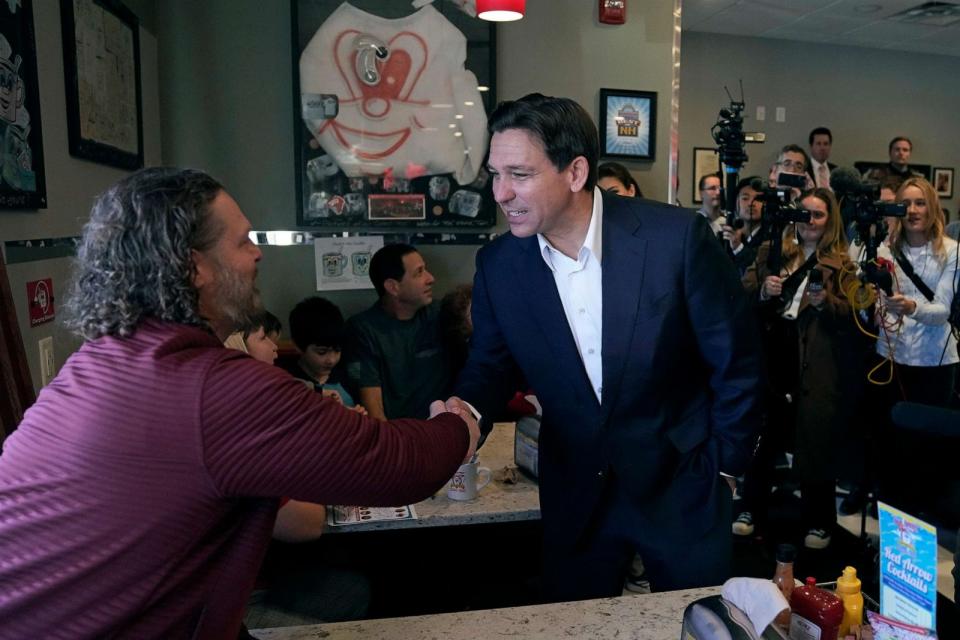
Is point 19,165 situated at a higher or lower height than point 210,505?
higher

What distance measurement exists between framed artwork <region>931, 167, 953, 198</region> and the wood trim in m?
8.14

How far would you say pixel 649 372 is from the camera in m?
1.65

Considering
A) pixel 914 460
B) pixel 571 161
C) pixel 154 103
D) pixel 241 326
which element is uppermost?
pixel 154 103

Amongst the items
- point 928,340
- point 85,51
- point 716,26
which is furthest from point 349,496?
point 716,26

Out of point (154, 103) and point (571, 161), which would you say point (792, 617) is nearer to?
point (571, 161)

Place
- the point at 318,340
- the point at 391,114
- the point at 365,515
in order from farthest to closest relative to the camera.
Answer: the point at 391,114, the point at 318,340, the point at 365,515

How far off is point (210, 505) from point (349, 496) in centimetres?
16

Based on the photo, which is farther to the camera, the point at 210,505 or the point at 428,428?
the point at 428,428

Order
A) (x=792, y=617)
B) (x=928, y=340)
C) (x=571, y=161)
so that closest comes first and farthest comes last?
1. (x=792, y=617)
2. (x=571, y=161)
3. (x=928, y=340)

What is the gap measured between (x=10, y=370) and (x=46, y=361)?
1.09 feet

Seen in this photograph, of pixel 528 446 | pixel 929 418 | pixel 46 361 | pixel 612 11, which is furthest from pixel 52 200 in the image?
pixel 612 11

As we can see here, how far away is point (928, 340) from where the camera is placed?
11.0ft

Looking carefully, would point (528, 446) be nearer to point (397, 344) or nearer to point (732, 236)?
point (397, 344)

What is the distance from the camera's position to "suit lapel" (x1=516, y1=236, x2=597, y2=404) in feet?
5.57
